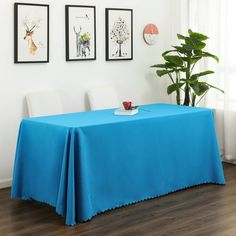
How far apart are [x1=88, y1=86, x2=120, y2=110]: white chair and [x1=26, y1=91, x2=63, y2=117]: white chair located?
403mm

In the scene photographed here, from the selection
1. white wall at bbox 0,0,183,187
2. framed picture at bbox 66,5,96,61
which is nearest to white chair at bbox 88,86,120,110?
white wall at bbox 0,0,183,187

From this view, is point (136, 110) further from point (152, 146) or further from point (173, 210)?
point (173, 210)

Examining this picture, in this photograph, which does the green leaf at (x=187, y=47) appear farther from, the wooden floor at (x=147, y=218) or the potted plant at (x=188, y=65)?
the wooden floor at (x=147, y=218)

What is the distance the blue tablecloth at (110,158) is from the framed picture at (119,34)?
0.95 metres

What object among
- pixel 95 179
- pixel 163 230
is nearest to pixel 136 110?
pixel 95 179

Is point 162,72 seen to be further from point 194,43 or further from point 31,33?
point 31,33

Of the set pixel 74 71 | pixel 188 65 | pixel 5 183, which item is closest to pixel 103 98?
pixel 74 71

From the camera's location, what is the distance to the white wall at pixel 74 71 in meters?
4.60

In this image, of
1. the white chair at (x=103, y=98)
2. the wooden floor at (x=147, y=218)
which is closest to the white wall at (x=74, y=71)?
the white chair at (x=103, y=98)

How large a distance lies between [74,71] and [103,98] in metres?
0.42

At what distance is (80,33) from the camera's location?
501 cm

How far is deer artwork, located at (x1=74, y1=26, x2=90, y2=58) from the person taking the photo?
5.00m

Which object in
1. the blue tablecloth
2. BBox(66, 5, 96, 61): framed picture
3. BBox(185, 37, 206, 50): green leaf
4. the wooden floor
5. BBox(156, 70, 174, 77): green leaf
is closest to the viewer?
the wooden floor

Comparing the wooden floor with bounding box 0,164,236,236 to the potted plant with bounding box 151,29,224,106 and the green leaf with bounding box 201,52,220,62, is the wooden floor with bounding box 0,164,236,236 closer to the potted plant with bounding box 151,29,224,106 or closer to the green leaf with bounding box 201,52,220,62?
the potted plant with bounding box 151,29,224,106
